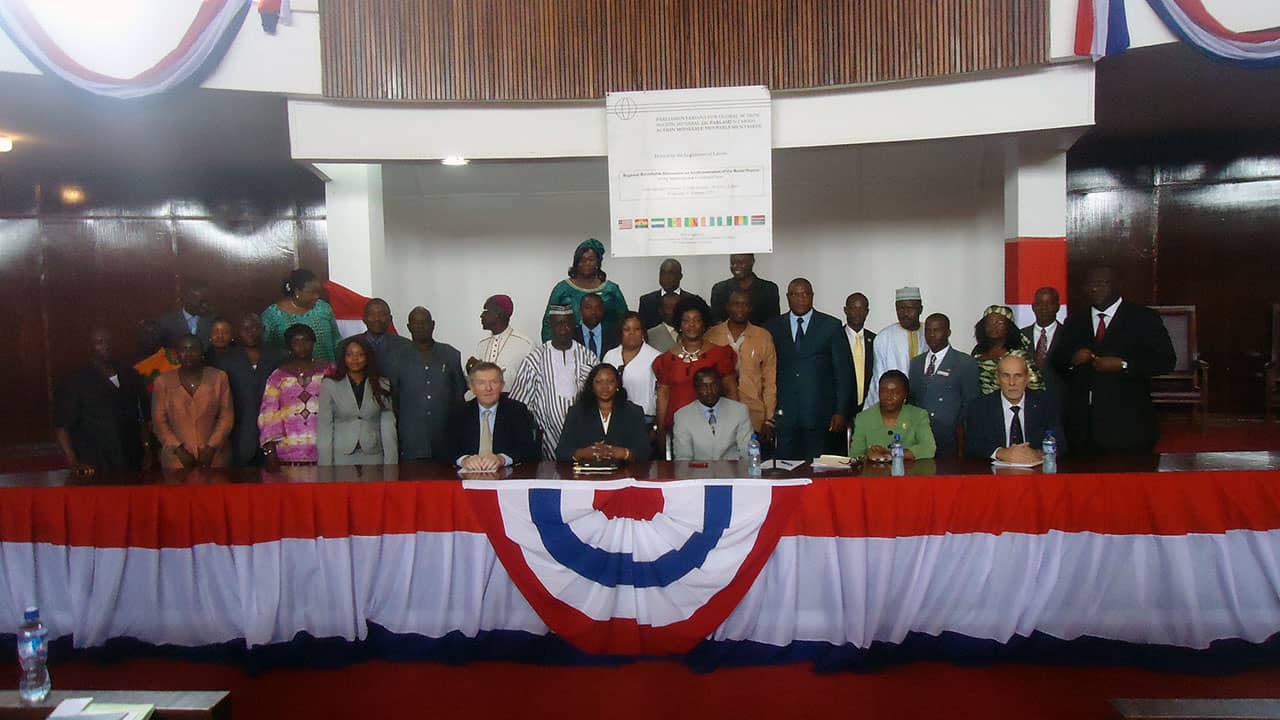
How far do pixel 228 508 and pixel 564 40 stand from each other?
3.56 meters

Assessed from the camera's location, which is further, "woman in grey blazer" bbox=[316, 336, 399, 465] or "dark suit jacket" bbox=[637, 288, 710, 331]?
"dark suit jacket" bbox=[637, 288, 710, 331]

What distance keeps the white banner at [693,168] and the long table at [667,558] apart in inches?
92.6

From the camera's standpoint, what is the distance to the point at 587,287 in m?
5.59

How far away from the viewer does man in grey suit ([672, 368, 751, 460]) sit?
430 cm

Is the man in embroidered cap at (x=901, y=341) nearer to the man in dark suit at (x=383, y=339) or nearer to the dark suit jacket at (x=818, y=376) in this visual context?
the dark suit jacket at (x=818, y=376)

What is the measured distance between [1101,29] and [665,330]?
3.08 metres

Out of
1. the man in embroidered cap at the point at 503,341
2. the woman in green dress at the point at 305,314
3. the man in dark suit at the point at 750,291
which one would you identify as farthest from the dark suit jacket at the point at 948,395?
the woman in green dress at the point at 305,314

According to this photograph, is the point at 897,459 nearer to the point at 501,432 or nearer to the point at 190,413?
the point at 501,432

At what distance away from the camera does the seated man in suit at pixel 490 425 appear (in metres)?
4.20

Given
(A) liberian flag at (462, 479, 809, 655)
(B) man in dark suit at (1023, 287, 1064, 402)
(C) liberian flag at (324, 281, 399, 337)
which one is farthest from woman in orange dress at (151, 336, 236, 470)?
(B) man in dark suit at (1023, 287, 1064, 402)

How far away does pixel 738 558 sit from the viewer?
3551 mm

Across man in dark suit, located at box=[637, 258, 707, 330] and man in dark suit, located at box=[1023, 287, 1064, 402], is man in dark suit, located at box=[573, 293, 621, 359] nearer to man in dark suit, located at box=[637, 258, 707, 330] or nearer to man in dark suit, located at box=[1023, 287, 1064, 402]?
man in dark suit, located at box=[637, 258, 707, 330]

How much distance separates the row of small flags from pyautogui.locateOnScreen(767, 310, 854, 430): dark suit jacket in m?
0.95

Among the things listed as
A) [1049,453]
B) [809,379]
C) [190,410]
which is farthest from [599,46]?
[1049,453]
